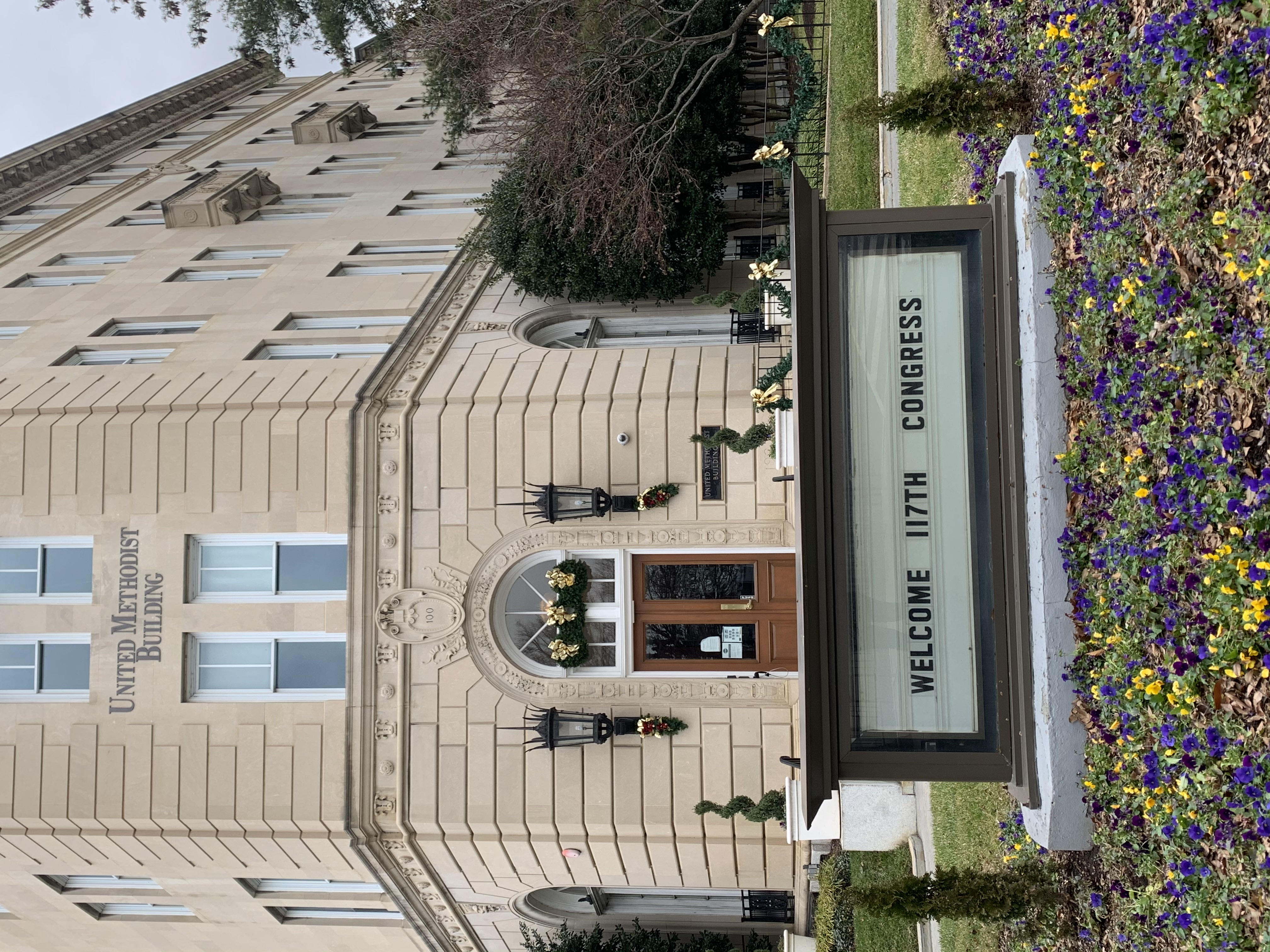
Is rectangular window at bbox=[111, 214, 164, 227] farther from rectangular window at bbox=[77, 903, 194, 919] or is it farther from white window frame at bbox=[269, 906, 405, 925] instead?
white window frame at bbox=[269, 906, 405, 925]

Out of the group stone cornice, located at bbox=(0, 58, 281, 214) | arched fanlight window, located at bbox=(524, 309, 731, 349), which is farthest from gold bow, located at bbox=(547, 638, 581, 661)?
stone cornice, located at bbox=(0, 58, 281, 214)

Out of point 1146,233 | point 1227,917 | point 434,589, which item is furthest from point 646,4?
point 1227,917

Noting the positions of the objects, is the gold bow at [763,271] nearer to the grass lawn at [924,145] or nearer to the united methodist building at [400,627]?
the united methodist building at [400,627]

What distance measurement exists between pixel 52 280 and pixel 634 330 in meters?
14.3

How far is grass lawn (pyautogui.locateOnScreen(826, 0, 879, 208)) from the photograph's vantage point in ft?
58.1

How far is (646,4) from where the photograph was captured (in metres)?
18.3

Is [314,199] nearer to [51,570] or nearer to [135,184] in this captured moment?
[135,184]

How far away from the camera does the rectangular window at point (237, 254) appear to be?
2169cm

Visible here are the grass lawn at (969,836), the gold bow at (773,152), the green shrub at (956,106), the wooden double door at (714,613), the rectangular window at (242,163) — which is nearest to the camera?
the green shrub at (956,106)

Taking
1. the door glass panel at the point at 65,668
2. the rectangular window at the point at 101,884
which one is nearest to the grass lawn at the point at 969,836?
the door glass panel at the point at 65,668

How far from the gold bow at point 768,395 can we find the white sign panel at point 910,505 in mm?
4780

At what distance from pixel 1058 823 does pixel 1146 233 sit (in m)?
5.17

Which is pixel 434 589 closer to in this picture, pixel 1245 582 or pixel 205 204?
pixel 1245 582

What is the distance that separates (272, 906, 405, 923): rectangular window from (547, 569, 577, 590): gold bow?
721 cm
